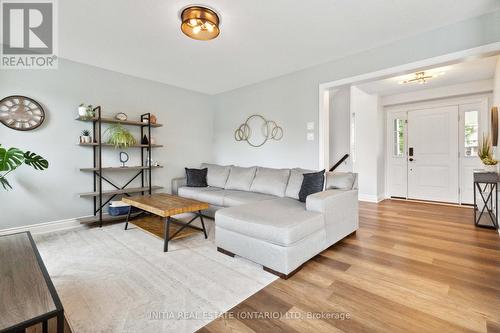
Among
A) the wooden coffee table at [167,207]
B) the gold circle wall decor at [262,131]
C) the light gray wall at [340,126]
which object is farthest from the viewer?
the light gray wall at [340,126]

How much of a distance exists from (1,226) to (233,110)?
3989 mm

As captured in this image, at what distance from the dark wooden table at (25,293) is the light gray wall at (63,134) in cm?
200

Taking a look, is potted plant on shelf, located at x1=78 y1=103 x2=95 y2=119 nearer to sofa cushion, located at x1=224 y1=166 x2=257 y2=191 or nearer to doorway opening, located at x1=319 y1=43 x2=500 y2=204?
sofa cushion, located at x1=224 y1=166 x2=257 y2=191

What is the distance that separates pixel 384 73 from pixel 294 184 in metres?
1.84

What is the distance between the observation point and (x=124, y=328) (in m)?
1.40

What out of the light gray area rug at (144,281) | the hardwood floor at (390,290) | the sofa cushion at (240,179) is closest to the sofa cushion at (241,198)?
the sofa cushion at (240,179)

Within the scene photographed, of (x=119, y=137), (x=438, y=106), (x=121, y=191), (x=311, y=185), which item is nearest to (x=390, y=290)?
(x=311, y=185)

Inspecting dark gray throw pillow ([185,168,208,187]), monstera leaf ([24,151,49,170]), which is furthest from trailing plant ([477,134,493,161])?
monstera leaf ([24,151,49,170])

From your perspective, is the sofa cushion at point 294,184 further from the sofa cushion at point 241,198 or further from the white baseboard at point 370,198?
the white baseboard at point 370,198

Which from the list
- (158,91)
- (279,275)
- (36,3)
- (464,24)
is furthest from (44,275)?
(464,24)

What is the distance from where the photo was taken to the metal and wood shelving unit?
11.3ft

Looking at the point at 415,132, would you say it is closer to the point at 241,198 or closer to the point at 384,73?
the point at 384,73

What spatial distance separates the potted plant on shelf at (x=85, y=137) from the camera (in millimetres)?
3428

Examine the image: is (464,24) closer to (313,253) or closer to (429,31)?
(429,31)
